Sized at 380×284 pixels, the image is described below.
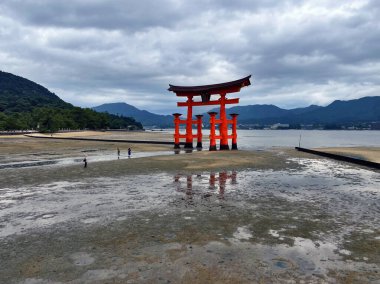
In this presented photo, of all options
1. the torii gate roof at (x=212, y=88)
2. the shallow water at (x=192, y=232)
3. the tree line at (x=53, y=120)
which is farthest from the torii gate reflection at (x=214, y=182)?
the tree line at (x=53, y=120)

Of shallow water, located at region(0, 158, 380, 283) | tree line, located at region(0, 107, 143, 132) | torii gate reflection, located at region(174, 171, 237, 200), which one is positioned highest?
tree line, located at region(0, 107, 143, 132)

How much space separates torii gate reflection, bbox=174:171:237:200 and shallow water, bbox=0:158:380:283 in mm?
91

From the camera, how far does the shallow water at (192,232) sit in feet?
19.1

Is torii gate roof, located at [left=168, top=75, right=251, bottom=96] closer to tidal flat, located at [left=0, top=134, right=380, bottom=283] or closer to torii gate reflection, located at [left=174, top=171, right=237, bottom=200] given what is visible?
torii gate reflection, located at [left=174, top=171, right=237, bottom=200]

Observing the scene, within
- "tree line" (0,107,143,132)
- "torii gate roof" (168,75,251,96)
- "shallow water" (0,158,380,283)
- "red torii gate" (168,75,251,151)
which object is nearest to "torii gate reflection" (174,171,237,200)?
"shallow water" (0,158,380,283)

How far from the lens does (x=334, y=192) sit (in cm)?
1366

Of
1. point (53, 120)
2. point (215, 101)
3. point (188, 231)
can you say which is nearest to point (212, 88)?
point (215, 101)

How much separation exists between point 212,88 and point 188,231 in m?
30.7

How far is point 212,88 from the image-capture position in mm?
37281

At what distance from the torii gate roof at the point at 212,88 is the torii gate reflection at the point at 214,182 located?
1751 cm

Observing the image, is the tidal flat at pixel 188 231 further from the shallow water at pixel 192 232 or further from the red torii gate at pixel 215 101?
the red torii gate at pixel 215 101

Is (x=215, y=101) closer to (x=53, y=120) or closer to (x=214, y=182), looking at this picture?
(x=214, y=182)

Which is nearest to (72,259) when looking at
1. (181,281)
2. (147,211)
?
(181,281)

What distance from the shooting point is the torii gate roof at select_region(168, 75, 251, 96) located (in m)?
34.5
